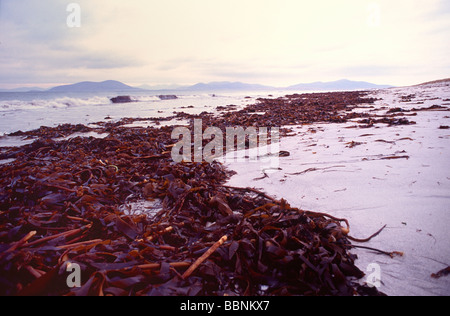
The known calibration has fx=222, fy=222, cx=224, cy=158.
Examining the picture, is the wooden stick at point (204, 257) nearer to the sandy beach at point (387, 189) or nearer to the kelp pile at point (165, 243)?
the kelp pile at point (165, 243)

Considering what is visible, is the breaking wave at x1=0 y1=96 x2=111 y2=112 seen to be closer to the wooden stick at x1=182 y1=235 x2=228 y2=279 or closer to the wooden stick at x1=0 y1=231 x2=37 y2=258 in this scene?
the wooden stick at x1=0 y1=231 x2=37 y2=258

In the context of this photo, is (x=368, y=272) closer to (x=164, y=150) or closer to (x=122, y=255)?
(x=122, y=255)

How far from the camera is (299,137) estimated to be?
4734mm

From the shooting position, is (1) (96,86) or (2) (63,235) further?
(1) (96,86)

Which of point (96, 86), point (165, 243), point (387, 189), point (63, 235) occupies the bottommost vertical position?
point (165, 243)

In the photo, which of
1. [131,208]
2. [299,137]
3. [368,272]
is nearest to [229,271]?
[368,272]

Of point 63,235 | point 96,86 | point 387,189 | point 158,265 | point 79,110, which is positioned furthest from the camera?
point 96,86

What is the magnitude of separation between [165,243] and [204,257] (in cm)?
38

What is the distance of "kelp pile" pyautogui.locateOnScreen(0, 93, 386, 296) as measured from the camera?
1.17 meters

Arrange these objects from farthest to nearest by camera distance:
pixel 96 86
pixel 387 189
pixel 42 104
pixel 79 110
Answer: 1. pixel 96 86
2. pixel 42 104
3. pixel 79 110
4. pixel 387 189

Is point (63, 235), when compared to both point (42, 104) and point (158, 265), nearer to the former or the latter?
point (158, 265)

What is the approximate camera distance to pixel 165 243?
1.59 metres

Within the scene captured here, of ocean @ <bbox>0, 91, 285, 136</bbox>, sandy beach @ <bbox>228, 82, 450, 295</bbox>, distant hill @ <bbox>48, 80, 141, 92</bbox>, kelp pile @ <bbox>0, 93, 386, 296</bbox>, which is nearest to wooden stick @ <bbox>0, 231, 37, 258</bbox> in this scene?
kelp pile @ <bbox>0, 93, 386, 296</bbox>

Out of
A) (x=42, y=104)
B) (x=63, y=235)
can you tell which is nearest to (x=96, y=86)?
(x=42, y=104)
